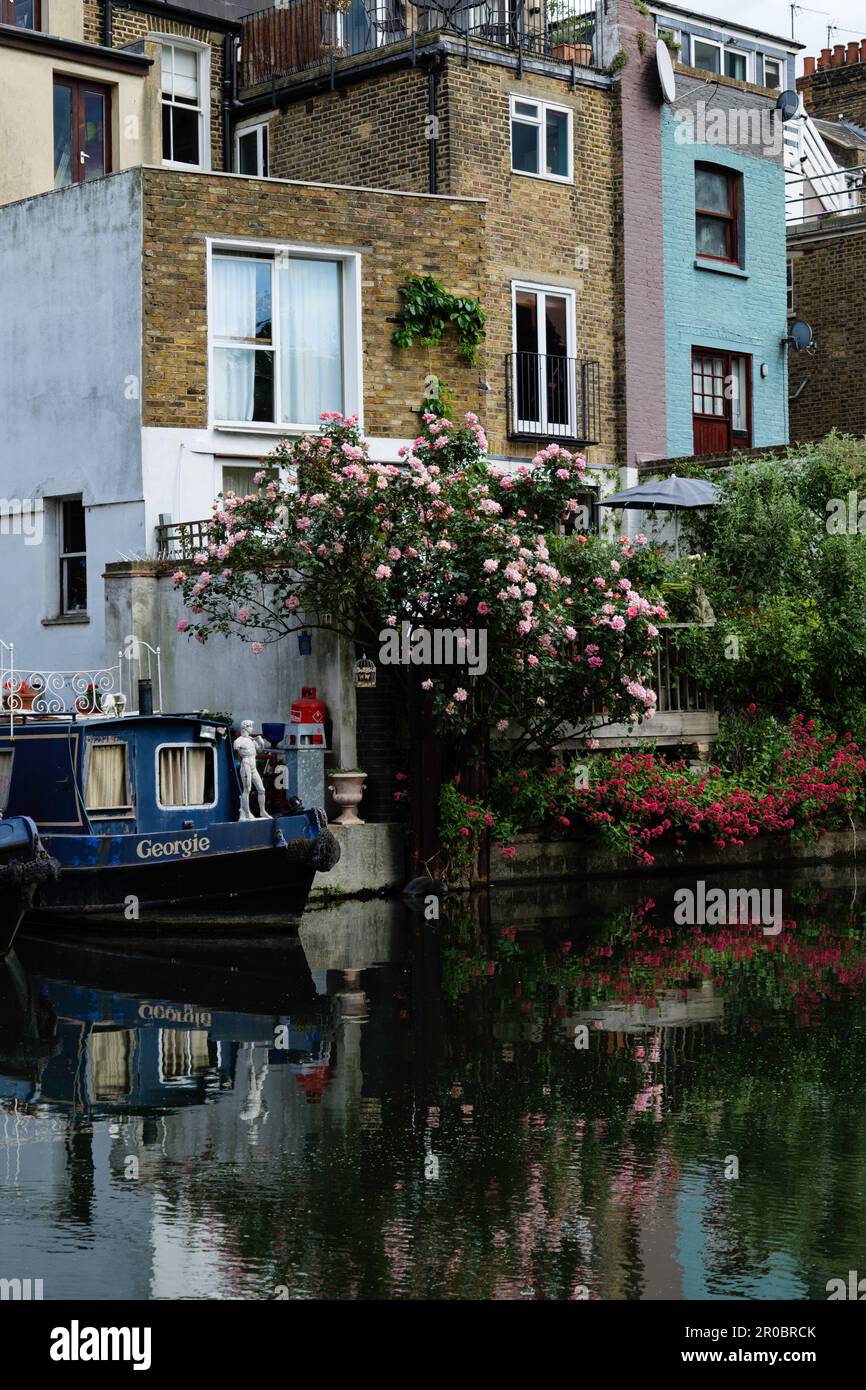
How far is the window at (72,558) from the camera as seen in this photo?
2780 cm

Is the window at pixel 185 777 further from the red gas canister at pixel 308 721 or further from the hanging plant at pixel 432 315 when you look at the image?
the hanging plant at pixel 432 315

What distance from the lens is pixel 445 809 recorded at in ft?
77.4

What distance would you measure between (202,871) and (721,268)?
18.0 metres

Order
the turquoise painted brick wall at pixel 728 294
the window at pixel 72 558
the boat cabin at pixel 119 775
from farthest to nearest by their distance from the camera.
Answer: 1. the turquoise painted brick wall at pixel 728 294
2. the window at pixel 72 558
3. the boat cabin at pixel 119 775

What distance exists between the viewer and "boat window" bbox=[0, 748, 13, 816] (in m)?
22.1

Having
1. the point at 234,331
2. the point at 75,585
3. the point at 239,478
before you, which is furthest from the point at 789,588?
the point at 75,585

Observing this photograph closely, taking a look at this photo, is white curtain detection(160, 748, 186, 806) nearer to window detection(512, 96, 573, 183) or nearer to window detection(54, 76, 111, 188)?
window detection(54, 76, 111, 188)

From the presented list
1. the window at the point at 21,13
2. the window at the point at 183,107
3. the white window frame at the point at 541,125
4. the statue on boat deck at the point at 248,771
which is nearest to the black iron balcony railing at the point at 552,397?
the white window frame at the point at 541,125

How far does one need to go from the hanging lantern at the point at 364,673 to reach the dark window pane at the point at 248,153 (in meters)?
12.8

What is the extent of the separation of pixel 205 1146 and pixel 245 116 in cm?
2506

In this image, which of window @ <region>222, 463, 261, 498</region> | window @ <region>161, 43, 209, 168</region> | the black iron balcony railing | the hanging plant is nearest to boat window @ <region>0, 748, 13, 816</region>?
window @ <region>222, 463, 261, 498</region>
